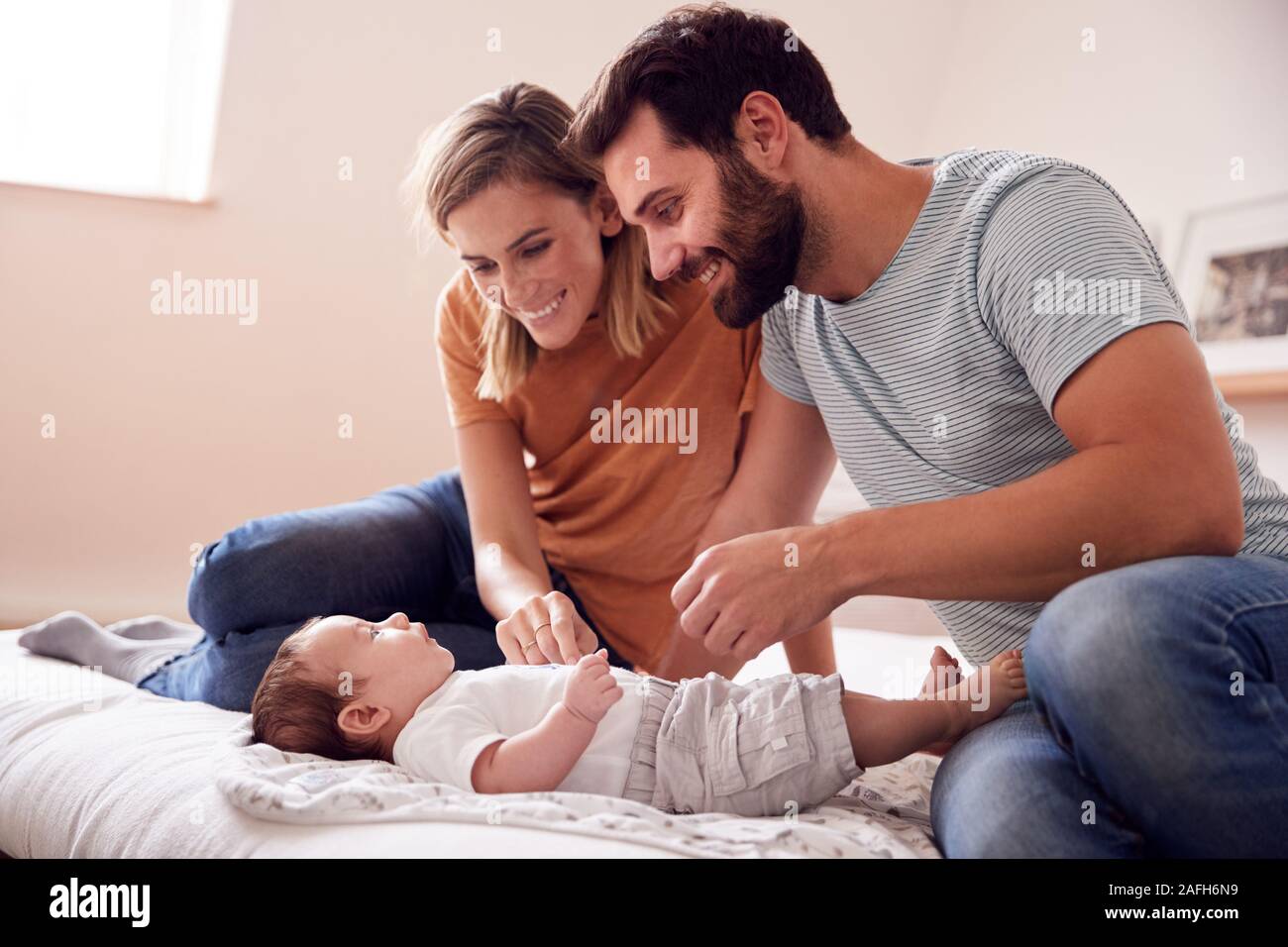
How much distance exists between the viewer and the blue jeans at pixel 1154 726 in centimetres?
82

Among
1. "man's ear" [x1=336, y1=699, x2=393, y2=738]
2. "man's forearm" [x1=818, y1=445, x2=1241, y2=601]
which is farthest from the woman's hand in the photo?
"man's forearm" [x1=818, y1=445, x2=1241, y2=601]

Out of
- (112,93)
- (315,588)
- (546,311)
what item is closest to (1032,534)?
(546,311)

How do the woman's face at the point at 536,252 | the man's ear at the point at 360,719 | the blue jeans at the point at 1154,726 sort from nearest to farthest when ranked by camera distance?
the blue jeans at the point at 1154,726, the man's ear at the point at 360,719, the woman's face at the point at 536,252

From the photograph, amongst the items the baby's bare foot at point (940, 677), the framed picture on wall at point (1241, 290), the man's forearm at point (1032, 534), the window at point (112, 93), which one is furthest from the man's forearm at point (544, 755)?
the window at point (112, 93)

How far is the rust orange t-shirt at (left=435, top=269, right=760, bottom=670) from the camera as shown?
1.79 meters

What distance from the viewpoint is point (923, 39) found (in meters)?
3.26

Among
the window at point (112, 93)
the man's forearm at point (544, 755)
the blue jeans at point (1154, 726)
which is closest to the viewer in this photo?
the blue jeans at point (1154, 726)

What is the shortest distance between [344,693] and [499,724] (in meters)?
0.18

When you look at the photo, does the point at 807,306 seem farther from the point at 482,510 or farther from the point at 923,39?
the point at 923,39

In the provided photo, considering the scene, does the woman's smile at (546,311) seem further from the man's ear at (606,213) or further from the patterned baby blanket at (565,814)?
the patterned baby blanket at (565,814)

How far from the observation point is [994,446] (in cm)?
123
